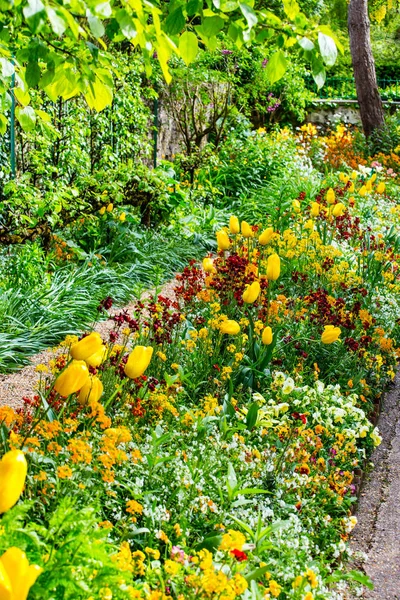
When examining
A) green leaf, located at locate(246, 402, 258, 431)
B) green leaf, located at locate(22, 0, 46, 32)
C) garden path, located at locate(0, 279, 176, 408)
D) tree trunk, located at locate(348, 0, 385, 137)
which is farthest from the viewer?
tree trunk, located at locate(348, 0, 385, 137)

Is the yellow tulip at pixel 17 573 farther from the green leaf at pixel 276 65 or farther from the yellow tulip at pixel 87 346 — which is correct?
the green leaf at pixel 276 65

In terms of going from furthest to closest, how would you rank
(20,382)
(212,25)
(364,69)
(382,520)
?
(364,69) → (20,382) → (382,520) → (212,25)

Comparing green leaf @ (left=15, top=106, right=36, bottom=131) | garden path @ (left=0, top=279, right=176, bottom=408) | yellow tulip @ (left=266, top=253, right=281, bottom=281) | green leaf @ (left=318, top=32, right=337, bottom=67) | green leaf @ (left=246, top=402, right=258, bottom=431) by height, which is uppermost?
green leaf @ (left=318, top=32, right=337, bottom=67)

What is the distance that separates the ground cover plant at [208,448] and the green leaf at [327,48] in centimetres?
118

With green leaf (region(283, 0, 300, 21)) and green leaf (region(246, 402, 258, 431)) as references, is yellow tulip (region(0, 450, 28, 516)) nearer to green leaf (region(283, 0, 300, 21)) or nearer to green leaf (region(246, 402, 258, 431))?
green leaf (region(283, 0, 300, 21))

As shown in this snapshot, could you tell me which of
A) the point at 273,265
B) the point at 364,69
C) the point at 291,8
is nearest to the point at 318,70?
the point at 291,8

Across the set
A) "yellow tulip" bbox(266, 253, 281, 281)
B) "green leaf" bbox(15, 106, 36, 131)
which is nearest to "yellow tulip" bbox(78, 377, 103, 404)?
"green leaf" bbox(15, 106, 36, 131)

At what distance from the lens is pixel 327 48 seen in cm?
212

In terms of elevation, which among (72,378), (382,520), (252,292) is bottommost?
(382,520)

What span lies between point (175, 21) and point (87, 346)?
107cm

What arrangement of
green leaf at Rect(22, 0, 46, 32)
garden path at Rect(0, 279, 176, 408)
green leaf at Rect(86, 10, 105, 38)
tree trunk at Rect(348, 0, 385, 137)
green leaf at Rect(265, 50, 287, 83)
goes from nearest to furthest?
1. green leaf at Rect(22, 0, 46, 32)
2. green leaf at Rect(86, 10, 105, 38)
3. green leaf at Rect(265, 50, 287, 83)
4. garden path at Rect(0, 279, 176, 408)
5. tree trunk at Rect(348, 0, 385, 137)

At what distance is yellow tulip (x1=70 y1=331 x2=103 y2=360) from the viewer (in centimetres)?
259

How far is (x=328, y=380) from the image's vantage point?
191 inches

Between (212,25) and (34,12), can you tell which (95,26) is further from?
(212,25)
